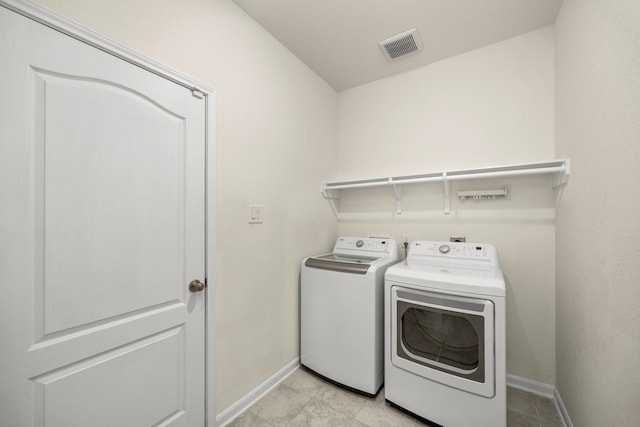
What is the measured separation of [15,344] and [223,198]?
3.26 ft

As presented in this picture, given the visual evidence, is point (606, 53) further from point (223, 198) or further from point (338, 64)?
point (223, 198)

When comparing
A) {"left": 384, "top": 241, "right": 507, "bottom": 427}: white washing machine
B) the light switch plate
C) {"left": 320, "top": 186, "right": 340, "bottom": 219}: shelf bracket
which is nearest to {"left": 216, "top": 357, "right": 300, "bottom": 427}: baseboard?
{"left": 384, "top": 241, "right": 507, "bottom": 427}: white washing machine

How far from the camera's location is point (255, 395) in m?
1.75

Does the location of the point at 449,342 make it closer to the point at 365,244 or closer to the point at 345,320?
the point at 345,320

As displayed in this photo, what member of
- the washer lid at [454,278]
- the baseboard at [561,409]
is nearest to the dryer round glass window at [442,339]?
the washer lid at [454,278]

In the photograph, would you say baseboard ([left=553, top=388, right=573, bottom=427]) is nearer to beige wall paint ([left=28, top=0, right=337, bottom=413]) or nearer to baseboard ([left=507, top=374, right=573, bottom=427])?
baseboard ([left=507, top=374, right=573, bottom=427])

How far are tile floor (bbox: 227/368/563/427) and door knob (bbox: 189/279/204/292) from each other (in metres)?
0.92

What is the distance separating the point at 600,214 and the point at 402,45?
5.67ft

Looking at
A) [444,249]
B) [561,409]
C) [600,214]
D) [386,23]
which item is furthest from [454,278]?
[386,23]

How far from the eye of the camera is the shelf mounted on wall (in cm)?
162

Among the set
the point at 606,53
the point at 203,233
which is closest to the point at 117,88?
the point at 203,233

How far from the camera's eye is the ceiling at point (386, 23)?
5.37 feet

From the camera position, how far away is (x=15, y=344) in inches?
34.4

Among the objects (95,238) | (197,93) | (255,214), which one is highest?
(197,93)
